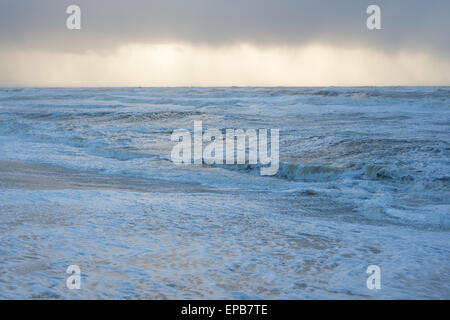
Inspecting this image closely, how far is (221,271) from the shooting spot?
154 inches

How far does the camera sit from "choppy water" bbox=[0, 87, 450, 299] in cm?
365

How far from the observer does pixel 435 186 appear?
28.8ft

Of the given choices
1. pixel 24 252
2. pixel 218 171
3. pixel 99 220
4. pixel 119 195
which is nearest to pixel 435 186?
pixel 218 171

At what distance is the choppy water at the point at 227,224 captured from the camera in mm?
3650

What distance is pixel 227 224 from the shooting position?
556cm

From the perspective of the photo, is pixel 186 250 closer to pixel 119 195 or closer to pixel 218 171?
pixel 119 195

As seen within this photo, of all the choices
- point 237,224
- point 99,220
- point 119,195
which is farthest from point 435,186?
point 99,220
